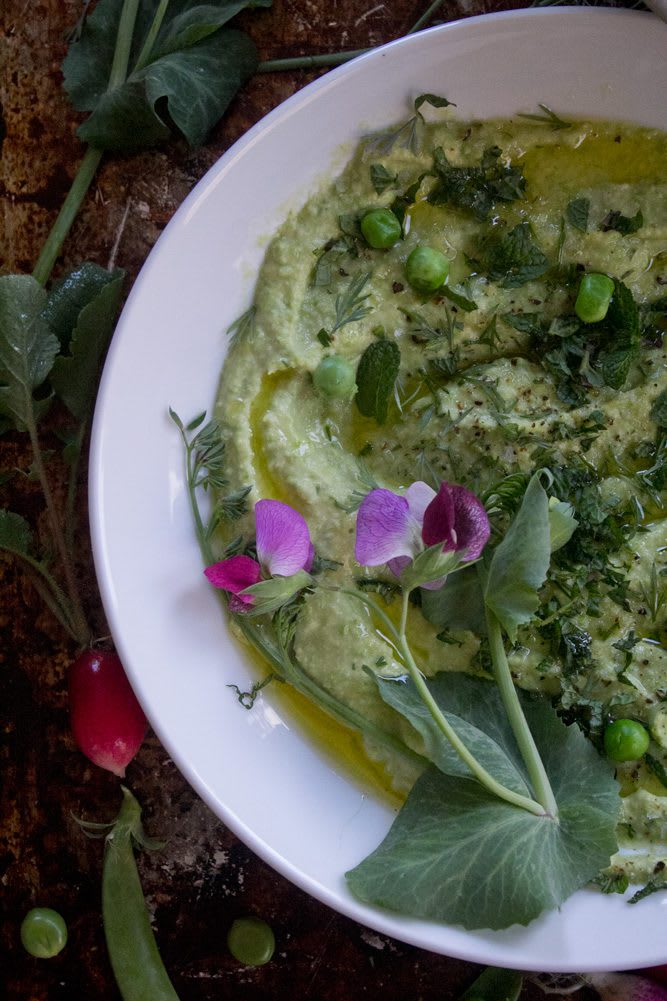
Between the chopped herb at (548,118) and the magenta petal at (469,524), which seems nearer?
the magenta petal at (469,524)

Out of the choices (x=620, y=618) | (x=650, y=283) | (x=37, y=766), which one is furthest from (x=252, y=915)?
(x=650, y=283)

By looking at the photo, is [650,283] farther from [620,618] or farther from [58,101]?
[58,101]

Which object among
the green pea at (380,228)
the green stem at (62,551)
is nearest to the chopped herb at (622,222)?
the green pea at (380,228)

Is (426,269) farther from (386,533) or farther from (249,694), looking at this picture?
(249,694)

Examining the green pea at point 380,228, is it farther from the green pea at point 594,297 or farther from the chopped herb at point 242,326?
the green pea at point 594,297

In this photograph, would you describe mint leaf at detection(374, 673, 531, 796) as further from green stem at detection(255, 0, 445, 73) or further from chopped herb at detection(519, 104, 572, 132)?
green stem at detection(255, 0, 445, 73)
